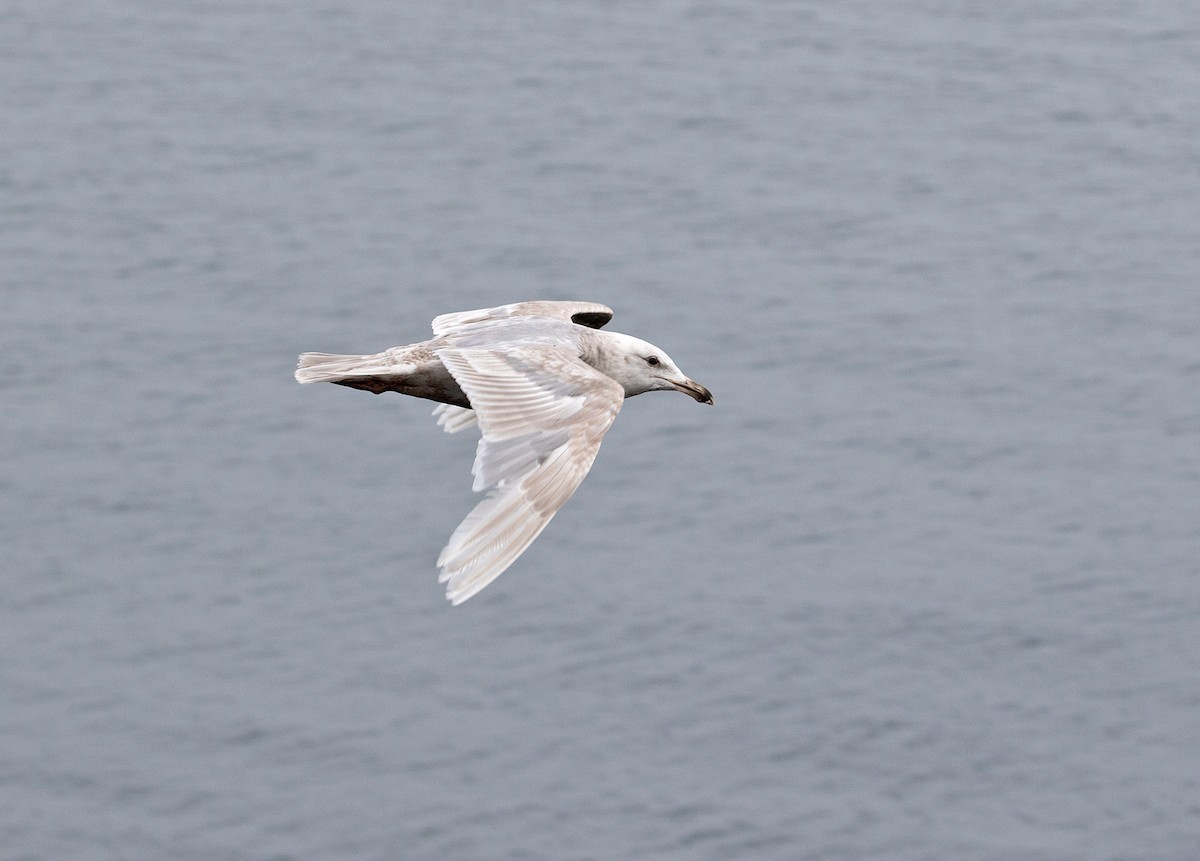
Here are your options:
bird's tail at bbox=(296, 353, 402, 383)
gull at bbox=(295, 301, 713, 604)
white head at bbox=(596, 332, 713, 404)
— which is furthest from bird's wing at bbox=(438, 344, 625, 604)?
white head at bbox=(596, 332, 713, 404)

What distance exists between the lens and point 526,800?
3831 cm

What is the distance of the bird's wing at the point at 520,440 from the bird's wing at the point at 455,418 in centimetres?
195

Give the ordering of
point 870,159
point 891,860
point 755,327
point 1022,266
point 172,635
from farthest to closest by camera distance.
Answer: point 870,159 < point 1022,266 < point 755,327 < point 172,635 < point 891,860

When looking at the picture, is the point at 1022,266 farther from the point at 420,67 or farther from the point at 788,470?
the point at 420,67

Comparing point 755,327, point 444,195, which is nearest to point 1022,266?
point 755,327

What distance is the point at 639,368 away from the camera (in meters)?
17.7

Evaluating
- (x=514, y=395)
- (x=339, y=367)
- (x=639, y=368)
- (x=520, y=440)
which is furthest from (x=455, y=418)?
(x=520, y=440)

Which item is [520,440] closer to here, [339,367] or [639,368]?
[339,367]

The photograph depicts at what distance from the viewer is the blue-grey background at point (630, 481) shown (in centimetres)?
3856

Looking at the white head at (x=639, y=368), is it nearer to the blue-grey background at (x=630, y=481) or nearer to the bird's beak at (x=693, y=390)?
the bird's beak at (x=693, y=390)

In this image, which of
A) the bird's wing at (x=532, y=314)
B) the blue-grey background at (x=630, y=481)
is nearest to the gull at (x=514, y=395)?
the bird's wing at (x=532, y=314)

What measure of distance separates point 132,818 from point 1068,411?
72.7 ft

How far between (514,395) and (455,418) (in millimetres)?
3294

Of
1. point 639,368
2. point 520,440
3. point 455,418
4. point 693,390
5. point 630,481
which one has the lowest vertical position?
point 630,481
